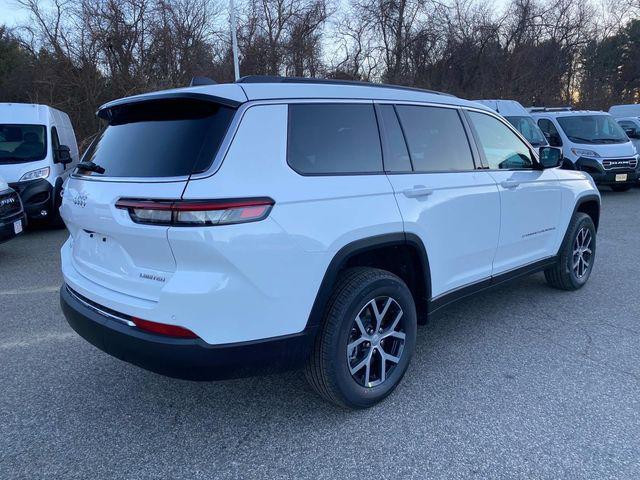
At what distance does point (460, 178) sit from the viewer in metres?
3.44

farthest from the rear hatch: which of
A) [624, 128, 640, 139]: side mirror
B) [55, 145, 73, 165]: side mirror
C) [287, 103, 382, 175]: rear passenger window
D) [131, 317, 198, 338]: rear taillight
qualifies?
[624, 128, 640, 139]: side mirror

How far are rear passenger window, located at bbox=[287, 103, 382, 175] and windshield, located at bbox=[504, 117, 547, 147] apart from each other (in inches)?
393

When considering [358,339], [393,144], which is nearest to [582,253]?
[393,144]

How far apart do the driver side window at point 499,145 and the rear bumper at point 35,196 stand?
7.10 metres

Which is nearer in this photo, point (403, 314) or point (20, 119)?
point (403, 314)

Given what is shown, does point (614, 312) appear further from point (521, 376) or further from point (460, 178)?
point (460, 178)

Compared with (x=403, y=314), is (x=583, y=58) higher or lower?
higher

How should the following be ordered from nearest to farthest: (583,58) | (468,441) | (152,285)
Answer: (152,285), (468,441), (583,58)

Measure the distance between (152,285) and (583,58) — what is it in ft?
113

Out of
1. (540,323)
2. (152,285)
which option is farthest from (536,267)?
(152,285)

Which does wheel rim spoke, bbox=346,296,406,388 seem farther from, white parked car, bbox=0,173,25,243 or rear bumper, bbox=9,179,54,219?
rear bumper, bbox=9,179,54,219

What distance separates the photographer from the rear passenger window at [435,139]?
325cm

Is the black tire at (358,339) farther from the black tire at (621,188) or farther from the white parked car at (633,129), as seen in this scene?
the white parked car at (633,129)

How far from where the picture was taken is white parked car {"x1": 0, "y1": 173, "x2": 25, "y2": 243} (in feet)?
20.4
